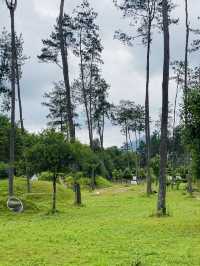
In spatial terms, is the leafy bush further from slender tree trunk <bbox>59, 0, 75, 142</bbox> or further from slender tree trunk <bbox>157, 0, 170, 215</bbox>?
slender tree trunk <bbox>157, 0, 170, 215</bbox>

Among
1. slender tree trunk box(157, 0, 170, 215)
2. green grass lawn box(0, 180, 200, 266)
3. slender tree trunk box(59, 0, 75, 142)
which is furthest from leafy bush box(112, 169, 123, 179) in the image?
green grass lawn box(0, 180, 200, 266)

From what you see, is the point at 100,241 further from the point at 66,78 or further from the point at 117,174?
the point at 117,174

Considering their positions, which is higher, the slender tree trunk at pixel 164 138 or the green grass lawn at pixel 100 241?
the slender tree trunk at pixel 164 138

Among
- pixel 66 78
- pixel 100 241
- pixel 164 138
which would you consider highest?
pixel 66 78

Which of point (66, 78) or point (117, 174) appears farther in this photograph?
point (117, 174)

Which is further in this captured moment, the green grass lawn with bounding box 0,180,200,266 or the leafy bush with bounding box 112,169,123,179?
the leafy bush with bounding box 112,169,123,179

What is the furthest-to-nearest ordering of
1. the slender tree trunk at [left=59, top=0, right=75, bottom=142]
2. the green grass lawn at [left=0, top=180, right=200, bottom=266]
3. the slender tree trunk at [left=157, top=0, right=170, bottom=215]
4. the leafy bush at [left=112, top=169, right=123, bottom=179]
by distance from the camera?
the leafy bush at [left=112, top=169, right=123, bottom=179], the slender tree trunk at [left=59, top=0, right=75, bottom=142], the slender tree trunk at [left=157, top=0, right=170, bottom=215], the green grass lawn at [left=0, top=180, right=200, bottom=266]

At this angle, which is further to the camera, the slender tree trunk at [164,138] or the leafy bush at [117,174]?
the leafy bush at [117,174]

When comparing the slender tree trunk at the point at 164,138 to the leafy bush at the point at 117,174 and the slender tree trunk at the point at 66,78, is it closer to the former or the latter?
the slender tree trunk at the point at 66,78

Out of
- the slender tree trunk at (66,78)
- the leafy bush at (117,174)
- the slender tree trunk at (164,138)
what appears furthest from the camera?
the leafy bush at (117,174)

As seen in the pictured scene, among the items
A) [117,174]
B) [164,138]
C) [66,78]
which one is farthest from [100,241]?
[117,174]

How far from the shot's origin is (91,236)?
16.6 metres

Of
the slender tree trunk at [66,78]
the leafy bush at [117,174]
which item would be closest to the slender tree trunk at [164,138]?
the slender tree trunk at [66,78]

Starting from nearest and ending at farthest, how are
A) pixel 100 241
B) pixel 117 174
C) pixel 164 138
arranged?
pixel 100 241 < pixel 164 138 < pixel 117 174
